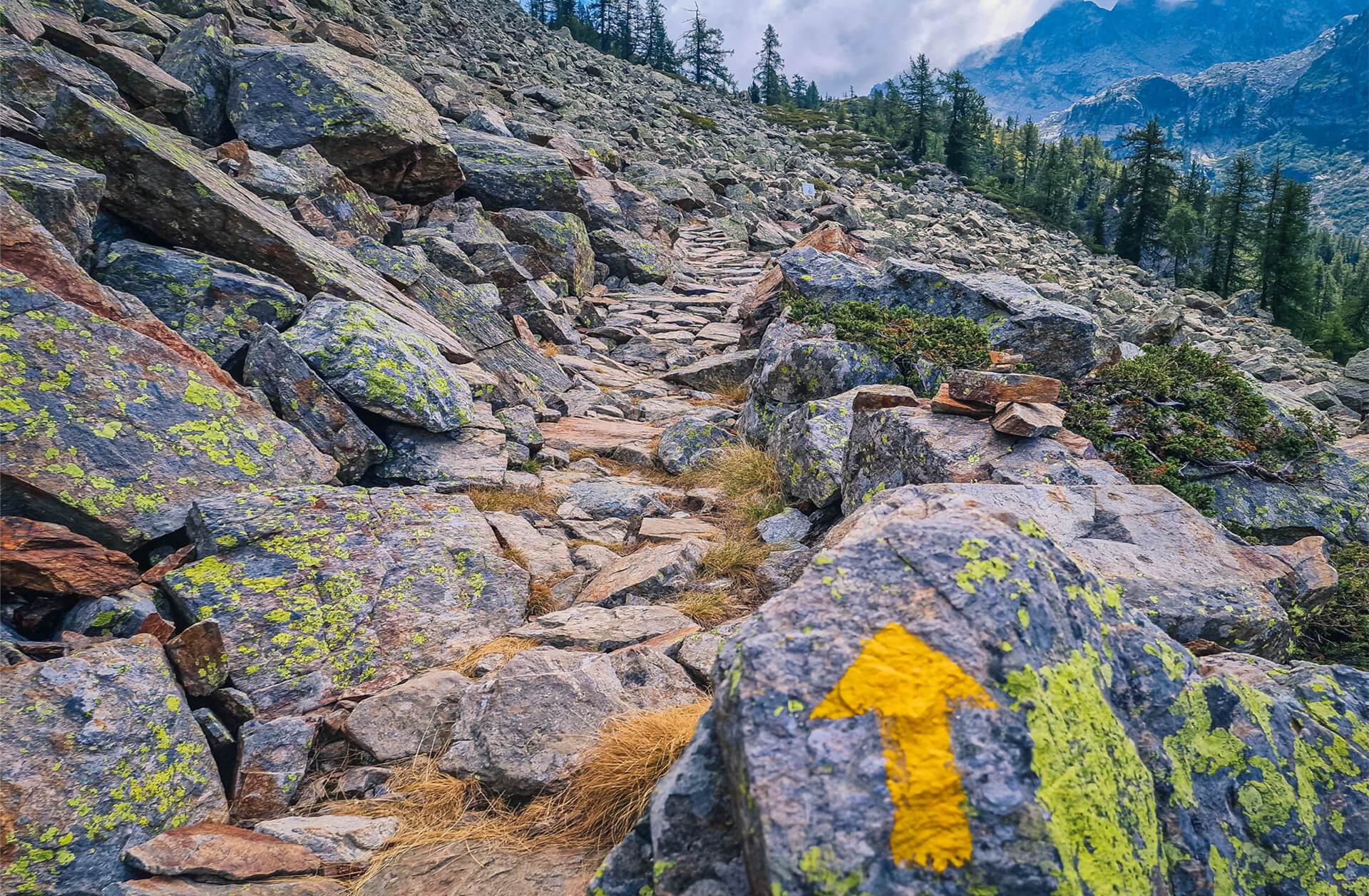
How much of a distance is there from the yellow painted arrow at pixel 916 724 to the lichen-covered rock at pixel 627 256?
20931 millimetres

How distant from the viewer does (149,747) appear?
382 centimetres

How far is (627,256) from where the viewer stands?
22125 mm

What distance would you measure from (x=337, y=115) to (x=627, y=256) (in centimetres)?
979

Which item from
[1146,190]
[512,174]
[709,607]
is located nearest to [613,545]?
[709,607]

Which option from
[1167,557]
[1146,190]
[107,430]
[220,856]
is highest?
[1146,190]

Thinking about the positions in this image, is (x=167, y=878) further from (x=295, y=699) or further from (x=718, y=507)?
(x=718, y=507)

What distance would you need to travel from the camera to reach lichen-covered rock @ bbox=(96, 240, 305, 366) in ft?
25.5

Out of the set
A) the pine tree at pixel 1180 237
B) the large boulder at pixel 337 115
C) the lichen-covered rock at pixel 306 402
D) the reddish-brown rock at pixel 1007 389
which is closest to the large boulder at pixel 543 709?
the lichen-covered rock at pixel 306 402

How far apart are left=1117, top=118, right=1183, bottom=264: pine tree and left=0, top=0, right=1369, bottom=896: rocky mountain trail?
232ft

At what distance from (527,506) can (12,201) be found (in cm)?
600

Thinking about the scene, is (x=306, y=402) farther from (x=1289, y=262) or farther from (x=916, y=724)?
(x=1289, y=262)

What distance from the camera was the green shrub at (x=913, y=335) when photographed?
10.5 metres

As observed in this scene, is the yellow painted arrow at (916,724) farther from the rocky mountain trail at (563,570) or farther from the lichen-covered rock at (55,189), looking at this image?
the lichen-covered rock at (55,189)

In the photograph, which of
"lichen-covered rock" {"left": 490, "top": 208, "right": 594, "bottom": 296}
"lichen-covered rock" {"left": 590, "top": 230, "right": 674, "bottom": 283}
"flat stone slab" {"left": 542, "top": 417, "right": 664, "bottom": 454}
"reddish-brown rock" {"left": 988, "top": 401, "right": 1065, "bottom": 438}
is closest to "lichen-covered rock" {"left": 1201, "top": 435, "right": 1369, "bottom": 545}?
"reddish-brown rock" {"left": 988, "top": 401, "right": 1065, "bottom": 438}
